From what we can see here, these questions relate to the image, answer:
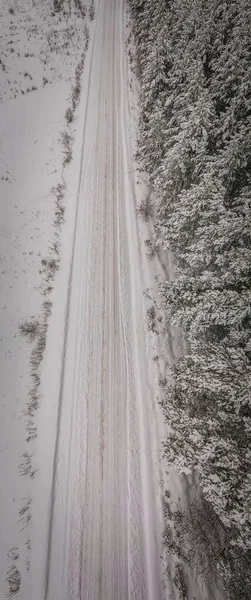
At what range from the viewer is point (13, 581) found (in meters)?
6.91

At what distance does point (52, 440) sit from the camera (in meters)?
8.63

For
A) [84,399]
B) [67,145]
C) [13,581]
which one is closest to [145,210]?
[67,145]

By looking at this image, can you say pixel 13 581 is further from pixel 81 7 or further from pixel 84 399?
pixel 81 7

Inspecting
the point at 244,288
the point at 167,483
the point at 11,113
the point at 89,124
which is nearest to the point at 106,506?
the point at 167,483

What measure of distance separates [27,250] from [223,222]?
891cm

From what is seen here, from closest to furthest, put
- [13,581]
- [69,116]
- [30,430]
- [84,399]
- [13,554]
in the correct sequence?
[13,581] < [13,554] < [30,430] < [84,399] < [69,116]

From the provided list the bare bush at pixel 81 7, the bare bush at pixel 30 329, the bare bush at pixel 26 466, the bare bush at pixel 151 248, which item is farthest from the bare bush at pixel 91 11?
the bare bush at pixel 26 466

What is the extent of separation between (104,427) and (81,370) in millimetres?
2053

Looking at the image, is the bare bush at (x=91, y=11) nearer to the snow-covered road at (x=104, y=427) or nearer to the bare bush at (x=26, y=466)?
the snow-covered road at (x=104, y=427)

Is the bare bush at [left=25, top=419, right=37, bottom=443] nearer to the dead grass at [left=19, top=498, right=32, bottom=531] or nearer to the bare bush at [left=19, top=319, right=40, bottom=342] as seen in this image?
the dead grass at [left=19, top=498, right=32, bottom=531]

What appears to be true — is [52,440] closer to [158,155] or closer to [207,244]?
[207,244]

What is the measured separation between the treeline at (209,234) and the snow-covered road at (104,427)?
2.03 meters

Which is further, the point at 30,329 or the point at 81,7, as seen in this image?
the point at 81,7

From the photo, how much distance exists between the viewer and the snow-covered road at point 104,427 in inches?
282
